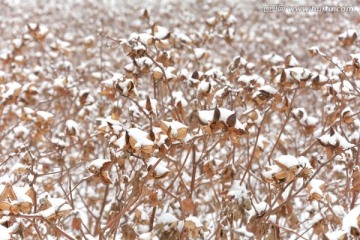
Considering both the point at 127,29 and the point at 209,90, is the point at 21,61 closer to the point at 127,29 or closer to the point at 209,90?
the point at 209,90

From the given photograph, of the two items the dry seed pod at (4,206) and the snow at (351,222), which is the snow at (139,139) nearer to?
the dry seed pod at (4,206)

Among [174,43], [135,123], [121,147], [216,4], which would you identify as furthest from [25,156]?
[216,4]

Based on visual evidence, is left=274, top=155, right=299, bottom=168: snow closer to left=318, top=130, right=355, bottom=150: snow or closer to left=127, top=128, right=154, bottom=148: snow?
left=318, top=130, right=355, bottom=150: snow

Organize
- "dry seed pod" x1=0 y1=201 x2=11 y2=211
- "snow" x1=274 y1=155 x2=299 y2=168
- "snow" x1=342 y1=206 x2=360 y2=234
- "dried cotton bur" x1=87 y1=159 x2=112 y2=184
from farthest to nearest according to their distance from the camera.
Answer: "dried cotton bur" x1=87 y1=159 x2=112 y2=184 < "snow" x1=274 y1=155 x2=299 y2=168 < "dry seed pod" x1=0 y1=201 x2=11 y2=211 < "snow" x1=342 y1=206 x2=360 y2=234

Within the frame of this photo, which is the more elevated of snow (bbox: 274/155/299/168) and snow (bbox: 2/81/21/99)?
snow (bbox: 2/81/21/99)

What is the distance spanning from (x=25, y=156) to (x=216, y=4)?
8813 mm

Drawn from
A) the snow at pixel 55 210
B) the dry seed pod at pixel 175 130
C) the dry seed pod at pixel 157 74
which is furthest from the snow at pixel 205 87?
the snow at pixel 55 210

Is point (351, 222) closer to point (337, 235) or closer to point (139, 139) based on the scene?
point (337, 235)

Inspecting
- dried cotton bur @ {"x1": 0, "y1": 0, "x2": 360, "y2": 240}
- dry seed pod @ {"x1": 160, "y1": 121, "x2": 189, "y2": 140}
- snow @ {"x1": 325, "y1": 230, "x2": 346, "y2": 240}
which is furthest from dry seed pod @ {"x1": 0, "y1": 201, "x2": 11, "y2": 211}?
snow @ {"x1": 325, "y1": 230, "x2": 346, "y2": 240}

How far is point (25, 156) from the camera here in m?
2.34

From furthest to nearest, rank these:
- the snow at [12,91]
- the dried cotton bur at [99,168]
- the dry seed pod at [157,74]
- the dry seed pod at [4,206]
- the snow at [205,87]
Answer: the snow at [12,91] → the dry seed pod at [157,74] → the snow at [205,87] → the dried cotton bur at [99,168] → the dry seed pod at [4,206]

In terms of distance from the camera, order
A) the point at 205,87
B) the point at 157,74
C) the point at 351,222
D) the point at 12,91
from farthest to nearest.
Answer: the point at 12,91 → the point at 157,74 → the point at 205,87 → the point at 351,222

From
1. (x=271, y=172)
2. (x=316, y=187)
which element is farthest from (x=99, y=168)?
(x=316, y=187)

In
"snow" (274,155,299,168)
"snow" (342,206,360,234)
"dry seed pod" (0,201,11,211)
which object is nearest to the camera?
"snow" (342,206,360,234)
